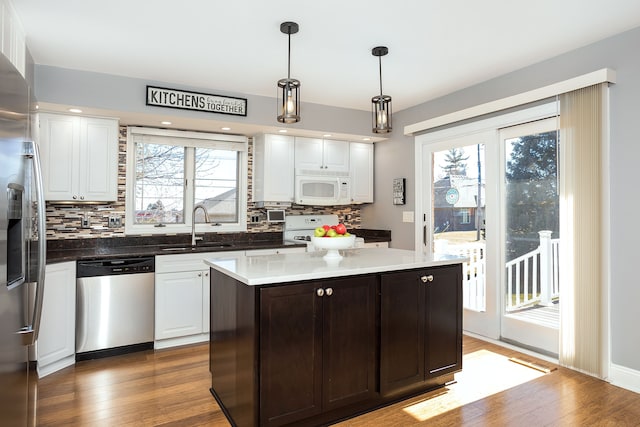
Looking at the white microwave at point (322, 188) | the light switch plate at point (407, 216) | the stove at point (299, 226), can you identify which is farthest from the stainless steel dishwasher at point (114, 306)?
the light switch plate at point (407, 216)

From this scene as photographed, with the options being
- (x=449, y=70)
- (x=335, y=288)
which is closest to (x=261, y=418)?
(x=335, y=288)

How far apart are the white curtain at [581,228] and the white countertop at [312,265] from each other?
97cm

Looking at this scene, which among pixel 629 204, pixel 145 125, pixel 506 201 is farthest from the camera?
pixel 145 125

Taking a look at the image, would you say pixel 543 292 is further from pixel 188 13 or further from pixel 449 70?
pixel 188 13

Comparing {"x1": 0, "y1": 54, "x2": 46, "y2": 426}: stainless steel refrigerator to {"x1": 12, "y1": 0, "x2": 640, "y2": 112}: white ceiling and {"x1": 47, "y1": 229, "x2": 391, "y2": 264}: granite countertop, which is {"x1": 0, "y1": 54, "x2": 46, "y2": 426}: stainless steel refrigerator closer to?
{"x1": 12, "y1": 0, "x2": 640, "y2": 112}: white ceiling

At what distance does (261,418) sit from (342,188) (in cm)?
328

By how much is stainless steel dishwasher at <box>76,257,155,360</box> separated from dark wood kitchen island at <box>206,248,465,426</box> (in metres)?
1.22

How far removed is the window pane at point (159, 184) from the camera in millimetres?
4129

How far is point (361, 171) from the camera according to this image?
5133 millimetres

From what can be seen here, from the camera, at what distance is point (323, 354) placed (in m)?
2.24

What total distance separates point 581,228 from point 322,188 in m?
2.73

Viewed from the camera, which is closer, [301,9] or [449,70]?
[301,9]

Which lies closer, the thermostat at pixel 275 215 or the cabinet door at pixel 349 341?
the cabinet door at pixel 349 341

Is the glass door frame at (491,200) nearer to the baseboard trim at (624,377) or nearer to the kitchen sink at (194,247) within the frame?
the baseboard trim at (624,377)
